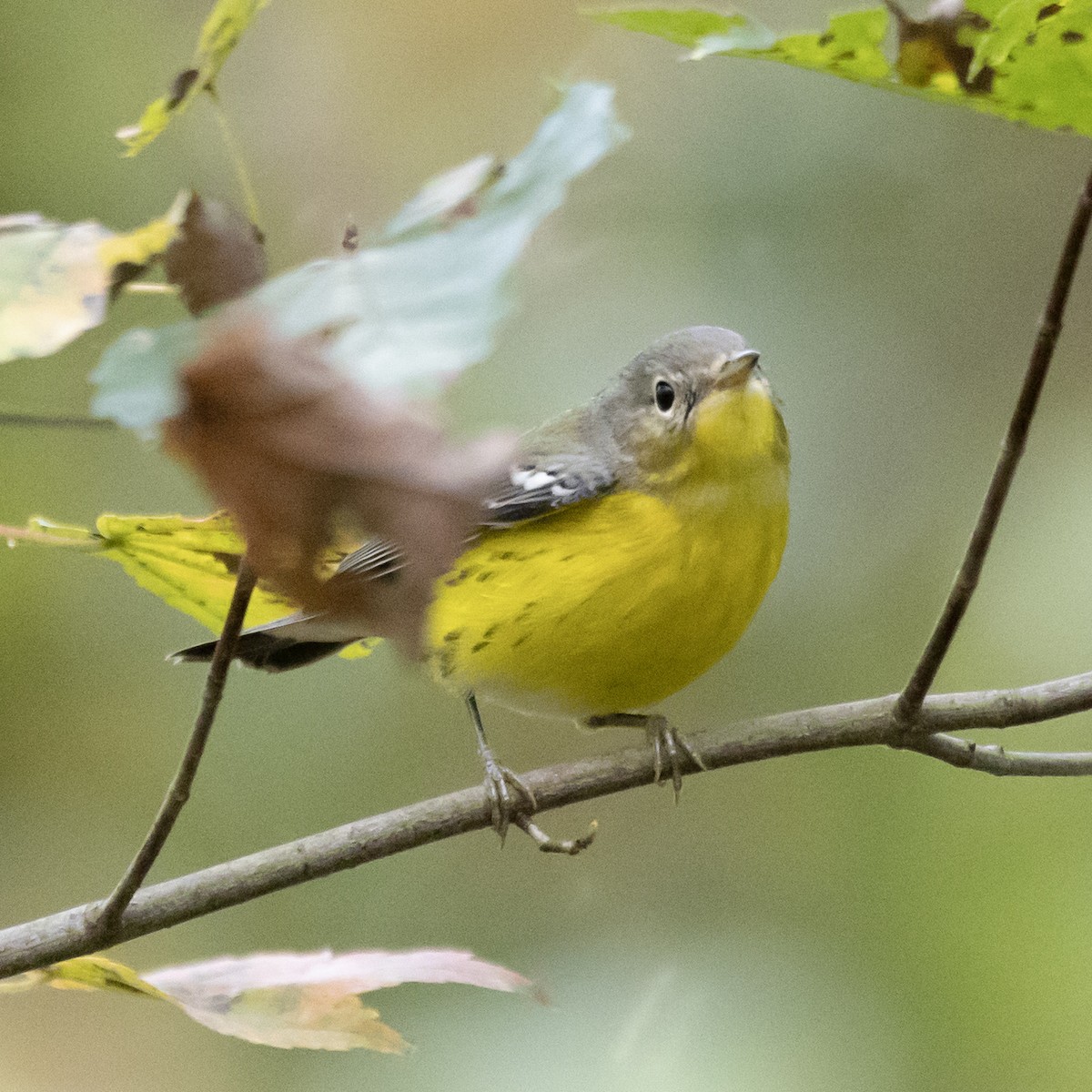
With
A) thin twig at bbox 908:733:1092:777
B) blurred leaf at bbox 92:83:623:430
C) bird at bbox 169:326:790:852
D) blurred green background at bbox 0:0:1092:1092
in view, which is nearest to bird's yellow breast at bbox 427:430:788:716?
bird at bbox 169:326:790:852

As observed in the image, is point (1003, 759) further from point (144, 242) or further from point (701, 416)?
point (144, 242)

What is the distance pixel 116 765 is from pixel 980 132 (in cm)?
361

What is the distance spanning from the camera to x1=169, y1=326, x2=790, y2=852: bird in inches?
83.7

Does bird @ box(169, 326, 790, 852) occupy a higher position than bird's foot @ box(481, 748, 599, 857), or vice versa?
bird @ box(169, 326, 790, 852)

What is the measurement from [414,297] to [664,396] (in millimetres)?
1797

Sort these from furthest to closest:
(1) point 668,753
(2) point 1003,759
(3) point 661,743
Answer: (3) point 661,743 < (1) point 668,753 < (2) point 1003,759

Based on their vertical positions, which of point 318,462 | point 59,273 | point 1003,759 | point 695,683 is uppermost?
point 59,273

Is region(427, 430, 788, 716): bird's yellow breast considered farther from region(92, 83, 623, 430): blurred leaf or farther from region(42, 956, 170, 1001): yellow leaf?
region(92, 83, 623, 430): blurred leaf

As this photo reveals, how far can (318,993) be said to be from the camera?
4.37 feet

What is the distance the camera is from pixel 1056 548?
10.2 ft

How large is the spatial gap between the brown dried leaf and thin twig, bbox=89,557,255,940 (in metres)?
0.22

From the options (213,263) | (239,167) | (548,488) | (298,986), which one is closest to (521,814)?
(298,986)

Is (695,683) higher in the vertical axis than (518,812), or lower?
lower

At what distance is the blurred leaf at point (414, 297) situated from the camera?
0.48m
